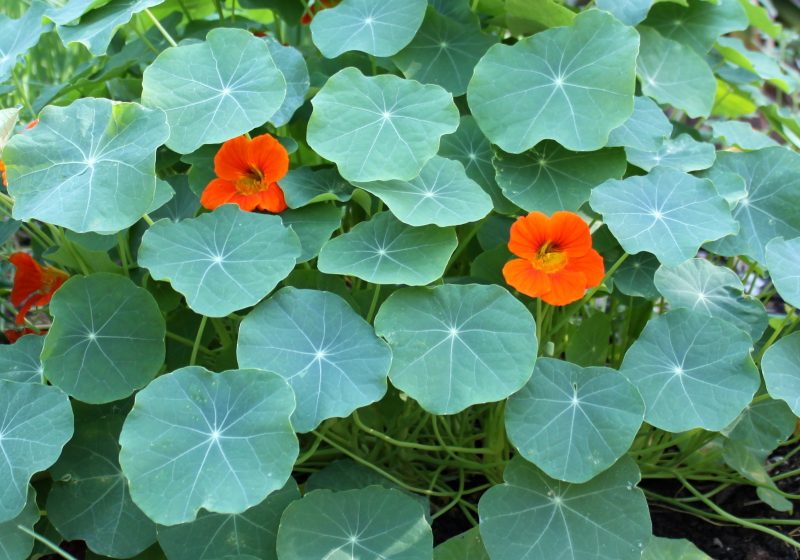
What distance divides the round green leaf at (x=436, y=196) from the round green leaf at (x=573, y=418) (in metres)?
0.33

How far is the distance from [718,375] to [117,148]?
4.06ft

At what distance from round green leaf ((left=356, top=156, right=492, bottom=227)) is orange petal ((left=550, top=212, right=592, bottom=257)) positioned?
135mm

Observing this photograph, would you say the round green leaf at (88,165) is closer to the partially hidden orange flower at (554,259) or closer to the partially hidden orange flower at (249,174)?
A: the partially hidden orange flower at (249,174)

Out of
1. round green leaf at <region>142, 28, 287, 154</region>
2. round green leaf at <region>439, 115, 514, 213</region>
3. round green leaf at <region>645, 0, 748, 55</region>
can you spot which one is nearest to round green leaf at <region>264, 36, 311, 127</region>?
round green leaf at <region>142, 28, 287, 154</region>

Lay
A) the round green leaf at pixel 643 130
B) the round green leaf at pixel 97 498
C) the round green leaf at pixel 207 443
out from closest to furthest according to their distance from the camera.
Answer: the round green leaf at pixel 207 443, the round green leaf at pixel 97 498, the round green leaf at pixel 643 130

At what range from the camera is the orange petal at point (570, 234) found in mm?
1479

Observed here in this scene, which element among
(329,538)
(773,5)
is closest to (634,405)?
(329,538)

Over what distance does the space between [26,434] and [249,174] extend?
26.4 inches

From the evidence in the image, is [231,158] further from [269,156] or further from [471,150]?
[471,150]

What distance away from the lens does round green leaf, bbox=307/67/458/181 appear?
5.06 ft

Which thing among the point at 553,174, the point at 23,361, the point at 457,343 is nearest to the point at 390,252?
the point at 457,343

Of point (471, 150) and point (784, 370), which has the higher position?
point (471, 150)

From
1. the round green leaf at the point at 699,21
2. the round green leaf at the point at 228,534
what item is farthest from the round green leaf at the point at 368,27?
the round green leaf at the point at 228,534

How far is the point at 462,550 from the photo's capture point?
4.96ft
